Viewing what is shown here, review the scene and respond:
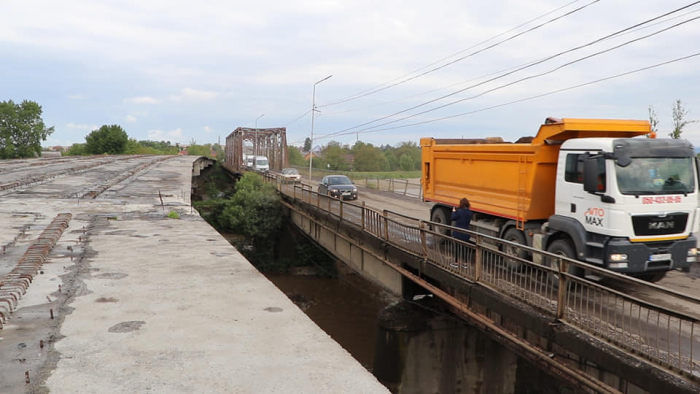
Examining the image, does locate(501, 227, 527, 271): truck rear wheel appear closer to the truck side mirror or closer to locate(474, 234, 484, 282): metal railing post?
locate(474, 234, 484, 282): metal railing post

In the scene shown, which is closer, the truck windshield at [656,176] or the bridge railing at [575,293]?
the bridge railing at [575,293]

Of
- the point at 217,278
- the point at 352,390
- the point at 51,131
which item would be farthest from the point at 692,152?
the point at 51,131

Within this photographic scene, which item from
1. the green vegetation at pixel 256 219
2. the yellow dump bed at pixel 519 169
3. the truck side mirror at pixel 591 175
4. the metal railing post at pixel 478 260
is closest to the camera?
the truck side mirror at pixel 591 175

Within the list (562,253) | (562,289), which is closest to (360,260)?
(562,253)

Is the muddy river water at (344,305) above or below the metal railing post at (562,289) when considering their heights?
below

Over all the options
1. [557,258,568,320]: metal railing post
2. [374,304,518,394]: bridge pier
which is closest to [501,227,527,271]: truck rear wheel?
[557,258,568,320]: metal railing post

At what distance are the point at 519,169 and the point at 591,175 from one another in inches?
101

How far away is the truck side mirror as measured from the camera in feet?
30.5

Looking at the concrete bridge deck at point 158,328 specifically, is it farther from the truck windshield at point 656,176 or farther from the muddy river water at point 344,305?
the muddy river water at point 344,305

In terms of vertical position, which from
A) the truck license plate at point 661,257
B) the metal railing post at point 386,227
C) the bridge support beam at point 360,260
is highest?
the truck license plate at point 661,257

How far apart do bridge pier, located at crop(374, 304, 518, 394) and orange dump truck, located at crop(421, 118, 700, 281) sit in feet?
12.8

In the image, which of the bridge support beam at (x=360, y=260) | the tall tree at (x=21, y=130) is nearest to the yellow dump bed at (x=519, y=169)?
the bridge support beam at (x=360, y=260)

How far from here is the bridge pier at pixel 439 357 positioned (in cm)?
1426

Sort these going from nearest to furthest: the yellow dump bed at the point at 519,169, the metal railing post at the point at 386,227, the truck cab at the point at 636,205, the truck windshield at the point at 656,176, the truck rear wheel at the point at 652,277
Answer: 1. the truck cab at the point at 636,205
2. the truck windshield at the point at 656,176
3. the truck rear wheel at the point at 652,277
4. the yellow dump bed at the point at 519,169
5. the metal railing post at the point at 386,227
